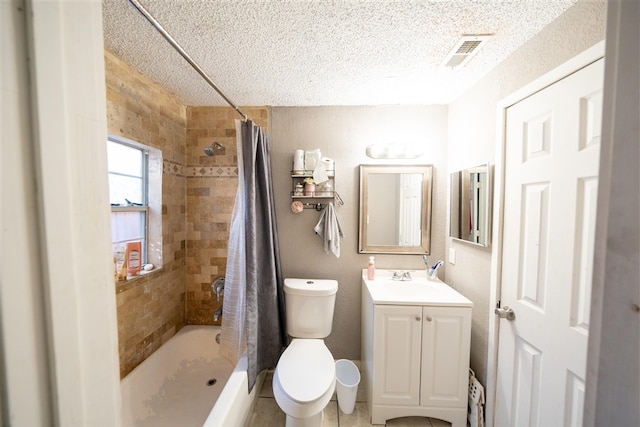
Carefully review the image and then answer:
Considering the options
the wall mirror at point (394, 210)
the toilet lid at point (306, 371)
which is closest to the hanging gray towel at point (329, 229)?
the wall mirror at point (394, 210)

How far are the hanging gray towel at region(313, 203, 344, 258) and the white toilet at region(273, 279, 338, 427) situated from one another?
0.91 feet

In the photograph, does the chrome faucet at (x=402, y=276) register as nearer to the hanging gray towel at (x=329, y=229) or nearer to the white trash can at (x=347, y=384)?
the hanging gray towel at (x=329, y=229)

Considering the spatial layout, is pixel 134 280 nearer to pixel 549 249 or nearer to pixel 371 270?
pixel 371 270

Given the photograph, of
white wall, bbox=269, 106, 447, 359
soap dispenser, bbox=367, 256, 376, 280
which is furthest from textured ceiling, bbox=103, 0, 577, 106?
soap dispenser, bbox=367, 256, 376, 280

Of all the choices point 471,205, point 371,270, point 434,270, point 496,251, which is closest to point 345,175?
point 371,270

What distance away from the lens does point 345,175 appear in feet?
6.48

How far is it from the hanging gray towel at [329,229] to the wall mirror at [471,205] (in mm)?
896

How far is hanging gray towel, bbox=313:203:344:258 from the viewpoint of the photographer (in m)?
1.88

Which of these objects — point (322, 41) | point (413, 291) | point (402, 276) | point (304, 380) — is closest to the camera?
point (322, 41)

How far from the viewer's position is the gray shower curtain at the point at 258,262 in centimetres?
150

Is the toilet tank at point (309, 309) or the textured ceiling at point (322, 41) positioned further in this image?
the toilet tank at point (309, 309)

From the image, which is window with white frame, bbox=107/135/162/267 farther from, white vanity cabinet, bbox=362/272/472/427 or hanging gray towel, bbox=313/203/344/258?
white vanity cabinet, bbox=362/272/472/427

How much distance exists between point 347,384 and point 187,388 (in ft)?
3.85

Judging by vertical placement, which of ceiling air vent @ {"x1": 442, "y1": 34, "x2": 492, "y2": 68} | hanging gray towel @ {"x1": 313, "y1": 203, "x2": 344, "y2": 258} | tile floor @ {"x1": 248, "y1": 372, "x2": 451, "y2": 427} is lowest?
tile floor @ {"x1": 248, "y1": 372, "x2": 451, "y2": 427}
